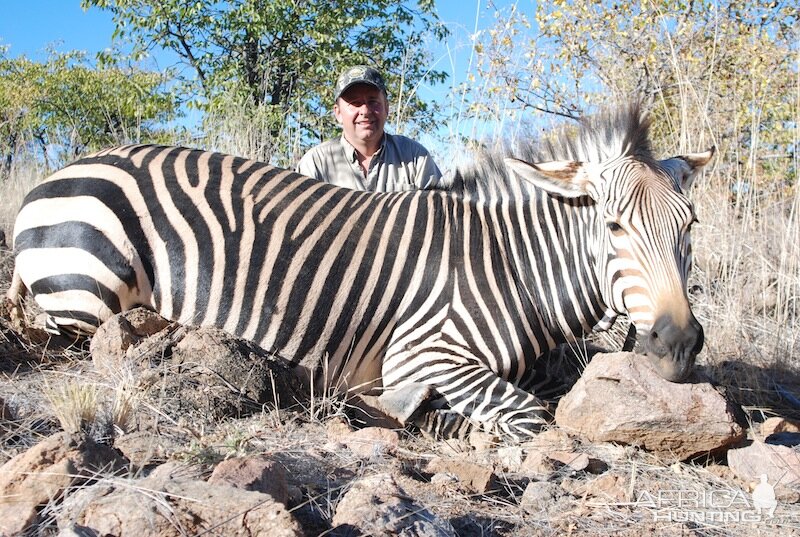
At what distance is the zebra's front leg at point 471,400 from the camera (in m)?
3.13

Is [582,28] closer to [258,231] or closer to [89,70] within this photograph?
[258,231]

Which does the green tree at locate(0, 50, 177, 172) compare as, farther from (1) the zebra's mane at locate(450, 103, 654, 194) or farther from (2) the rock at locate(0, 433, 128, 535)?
(2) the rock at locate(0, 433, 128, 535)

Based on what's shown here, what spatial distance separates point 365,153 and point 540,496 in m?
3.76

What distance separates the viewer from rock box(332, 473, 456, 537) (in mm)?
1700

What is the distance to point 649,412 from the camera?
8.82 ft

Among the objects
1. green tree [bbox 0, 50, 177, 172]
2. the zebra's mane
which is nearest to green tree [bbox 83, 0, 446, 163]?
green tree [bbox 0, 50, 177, 172]

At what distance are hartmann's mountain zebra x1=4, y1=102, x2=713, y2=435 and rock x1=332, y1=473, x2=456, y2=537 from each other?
1.37 m

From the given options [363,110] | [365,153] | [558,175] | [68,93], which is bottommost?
[558,175]

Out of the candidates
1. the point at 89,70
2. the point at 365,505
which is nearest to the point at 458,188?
the point at 365,505

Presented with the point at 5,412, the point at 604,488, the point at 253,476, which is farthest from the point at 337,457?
the point at 5,412

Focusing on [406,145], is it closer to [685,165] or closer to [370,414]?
[685,165]

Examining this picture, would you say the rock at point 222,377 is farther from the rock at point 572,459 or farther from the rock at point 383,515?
the rock at point 572,459

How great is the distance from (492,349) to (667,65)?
599 centimetres

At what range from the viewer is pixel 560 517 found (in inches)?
82.7
